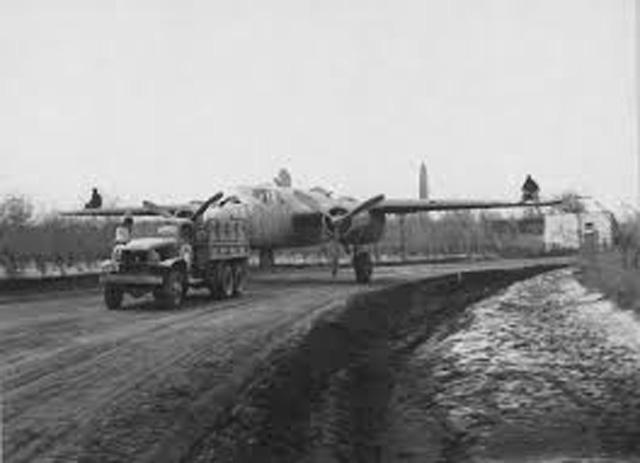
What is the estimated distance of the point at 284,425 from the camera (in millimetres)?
9766

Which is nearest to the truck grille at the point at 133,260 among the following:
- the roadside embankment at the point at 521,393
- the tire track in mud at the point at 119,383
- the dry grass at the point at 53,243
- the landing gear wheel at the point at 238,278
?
the tire track in mud at the point at 119,383

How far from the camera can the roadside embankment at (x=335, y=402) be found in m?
8.72

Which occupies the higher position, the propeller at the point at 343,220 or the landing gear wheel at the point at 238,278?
the propeller at the point at 343,220

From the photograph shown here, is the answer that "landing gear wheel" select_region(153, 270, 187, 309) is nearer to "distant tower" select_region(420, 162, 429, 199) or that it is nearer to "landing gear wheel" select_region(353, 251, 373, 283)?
"landing gear wheel" select_region(353, 251, 373, 283)

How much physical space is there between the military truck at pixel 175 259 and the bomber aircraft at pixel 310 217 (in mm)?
4317

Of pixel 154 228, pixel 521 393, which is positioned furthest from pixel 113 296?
pixel 521 393

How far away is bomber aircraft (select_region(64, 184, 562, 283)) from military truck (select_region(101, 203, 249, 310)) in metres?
4.32

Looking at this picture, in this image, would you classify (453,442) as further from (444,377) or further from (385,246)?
(385,246)

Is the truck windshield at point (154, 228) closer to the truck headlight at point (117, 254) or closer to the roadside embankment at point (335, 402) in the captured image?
the truck headlight at point (117, 254)

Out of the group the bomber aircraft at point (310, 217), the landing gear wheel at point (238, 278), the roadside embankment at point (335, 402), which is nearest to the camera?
the roadside embankment at point (335, 402)

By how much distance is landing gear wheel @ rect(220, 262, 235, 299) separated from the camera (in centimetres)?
2614

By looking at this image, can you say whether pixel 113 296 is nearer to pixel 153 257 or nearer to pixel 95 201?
pixel 153 257

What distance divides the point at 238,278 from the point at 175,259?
4327mm

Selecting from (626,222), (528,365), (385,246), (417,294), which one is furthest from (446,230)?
(528,365)
